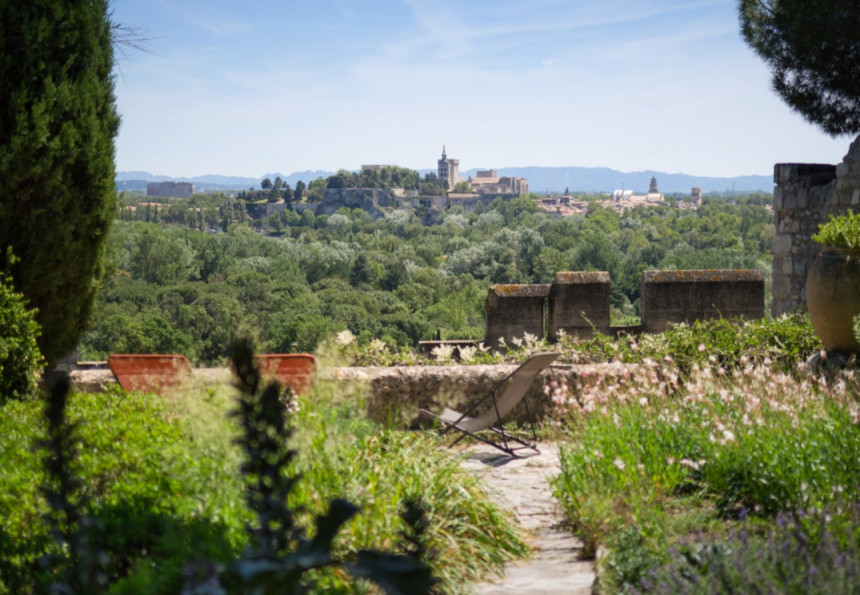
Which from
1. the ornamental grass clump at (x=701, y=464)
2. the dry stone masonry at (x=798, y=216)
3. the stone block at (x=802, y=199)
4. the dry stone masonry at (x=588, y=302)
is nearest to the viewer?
the ornamental grass clump at (x=701, y=464)

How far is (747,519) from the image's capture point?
10.5ft

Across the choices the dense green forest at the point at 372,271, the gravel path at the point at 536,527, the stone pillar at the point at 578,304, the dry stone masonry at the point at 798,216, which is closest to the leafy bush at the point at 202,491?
the gravel path at the point at 536,527

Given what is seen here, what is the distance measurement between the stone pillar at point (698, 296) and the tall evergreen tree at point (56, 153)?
5.40 meters

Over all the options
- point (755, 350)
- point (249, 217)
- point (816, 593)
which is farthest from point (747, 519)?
point (249, 217)

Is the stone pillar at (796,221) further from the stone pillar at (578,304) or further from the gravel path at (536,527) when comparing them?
the gravel path at (536,527)

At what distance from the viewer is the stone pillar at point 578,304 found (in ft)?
28.7

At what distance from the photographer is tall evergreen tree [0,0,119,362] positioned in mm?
5645

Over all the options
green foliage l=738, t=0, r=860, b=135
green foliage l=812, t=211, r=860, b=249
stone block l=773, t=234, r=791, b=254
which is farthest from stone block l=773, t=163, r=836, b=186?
green foliage l=812, t=211, r=860, b=249

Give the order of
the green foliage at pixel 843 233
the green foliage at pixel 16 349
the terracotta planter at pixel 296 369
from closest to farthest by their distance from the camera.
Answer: the green foliage at pixel 16 349, the terracotta planter at pixel 296 369, the green foliage at pixel 843 233

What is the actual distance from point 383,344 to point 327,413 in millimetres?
3350

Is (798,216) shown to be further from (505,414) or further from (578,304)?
(505,414)

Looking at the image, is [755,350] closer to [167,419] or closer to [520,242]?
[167,419]

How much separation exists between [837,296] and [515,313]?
332cm

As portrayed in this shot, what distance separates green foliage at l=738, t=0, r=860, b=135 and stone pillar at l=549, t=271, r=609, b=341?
4.72 m
